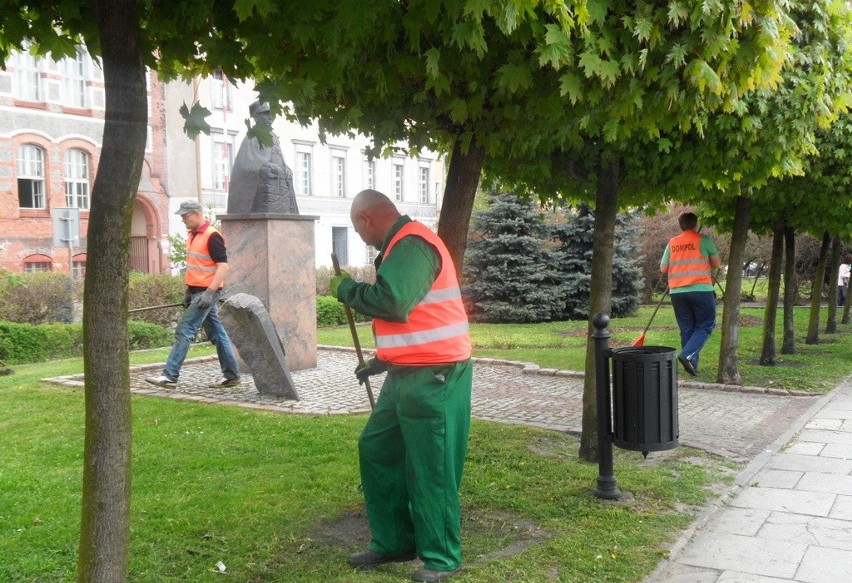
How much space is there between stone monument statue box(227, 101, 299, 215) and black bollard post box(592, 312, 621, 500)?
6444mm

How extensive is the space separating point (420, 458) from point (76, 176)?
33018 mm

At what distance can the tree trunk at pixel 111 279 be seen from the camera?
3.13 m

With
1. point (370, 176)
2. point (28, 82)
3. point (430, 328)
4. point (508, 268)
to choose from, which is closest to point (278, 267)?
point (430, 328)

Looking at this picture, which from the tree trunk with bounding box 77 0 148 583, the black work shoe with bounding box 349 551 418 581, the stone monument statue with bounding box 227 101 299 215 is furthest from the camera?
the stone monument statue with bounding box 227 101 299 215

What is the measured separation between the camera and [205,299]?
9.42 meters

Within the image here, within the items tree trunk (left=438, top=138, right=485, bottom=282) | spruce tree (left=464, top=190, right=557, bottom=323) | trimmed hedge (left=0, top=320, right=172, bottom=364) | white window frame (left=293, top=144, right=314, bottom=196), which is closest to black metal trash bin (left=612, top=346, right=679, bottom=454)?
tree trunk (left=438, top=138, right=485, bottom=282)

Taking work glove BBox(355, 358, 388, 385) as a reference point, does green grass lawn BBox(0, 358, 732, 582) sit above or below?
below

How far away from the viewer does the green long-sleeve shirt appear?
3.86m

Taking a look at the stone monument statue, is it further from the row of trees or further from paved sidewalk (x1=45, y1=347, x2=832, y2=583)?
the row of trees

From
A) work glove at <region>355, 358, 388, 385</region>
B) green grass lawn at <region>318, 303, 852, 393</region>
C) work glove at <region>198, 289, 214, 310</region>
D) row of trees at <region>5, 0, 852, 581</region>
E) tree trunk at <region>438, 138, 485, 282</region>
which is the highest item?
row of trees at <region>5, 0, 852, 581</region>

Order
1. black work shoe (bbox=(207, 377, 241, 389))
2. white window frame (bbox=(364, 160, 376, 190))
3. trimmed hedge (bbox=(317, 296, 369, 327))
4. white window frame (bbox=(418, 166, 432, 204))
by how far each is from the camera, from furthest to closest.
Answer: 1. white window frame (bbox=(418, 166, 432, 204))
2. white window frame (bbox=(364, 160, 376, 190))
3. trimmed hedge (bbox=(317, 296, 369, 327))
4. black work shoe (bbox=(207, 377, 241, 389))

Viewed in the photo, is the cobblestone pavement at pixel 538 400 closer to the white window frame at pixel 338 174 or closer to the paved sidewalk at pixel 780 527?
the paved sidewalk at pixel 780 527

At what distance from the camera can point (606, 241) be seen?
6668 millimetres

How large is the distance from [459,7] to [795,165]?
16.5 feet
